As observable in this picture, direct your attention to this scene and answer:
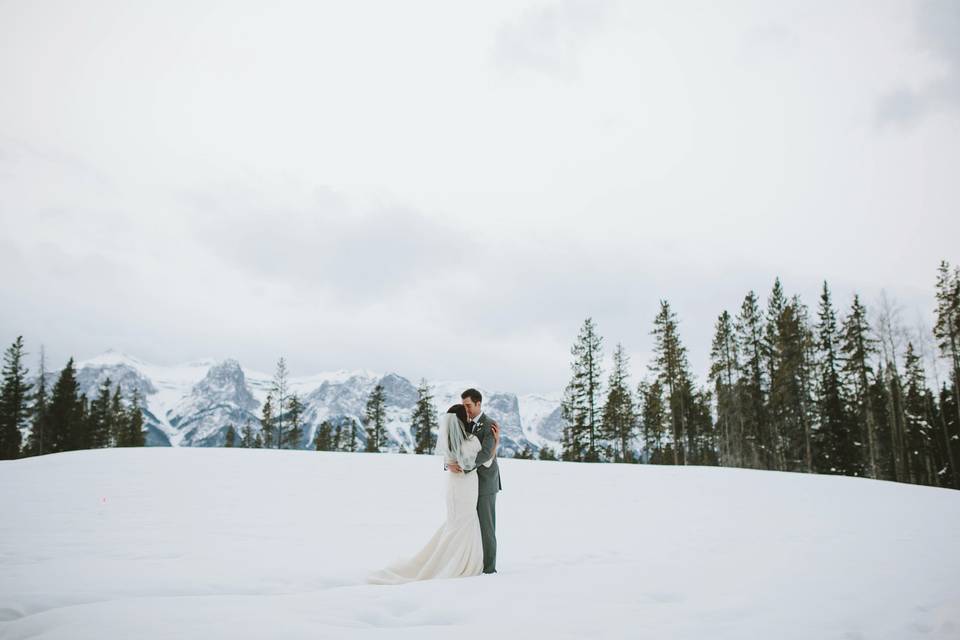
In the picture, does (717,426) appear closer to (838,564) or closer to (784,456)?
(784,456)

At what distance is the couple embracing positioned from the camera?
21.6ft

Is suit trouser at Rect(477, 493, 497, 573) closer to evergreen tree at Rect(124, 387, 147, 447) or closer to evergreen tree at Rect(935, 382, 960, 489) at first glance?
evergreen tree at Rect(935, 382, 960, 489)

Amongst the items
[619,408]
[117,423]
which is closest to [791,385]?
[619,408]

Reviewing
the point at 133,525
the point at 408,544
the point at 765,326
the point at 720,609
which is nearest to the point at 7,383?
the point at 133,525

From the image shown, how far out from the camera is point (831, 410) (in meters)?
35.9

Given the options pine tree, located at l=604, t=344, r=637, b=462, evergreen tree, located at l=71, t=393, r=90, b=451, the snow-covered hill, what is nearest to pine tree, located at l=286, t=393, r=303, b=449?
evergreen tree, located at l=71, t=393, r=90, b=451

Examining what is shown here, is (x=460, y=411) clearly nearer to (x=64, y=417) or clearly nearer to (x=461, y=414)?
(x=461, y=414)

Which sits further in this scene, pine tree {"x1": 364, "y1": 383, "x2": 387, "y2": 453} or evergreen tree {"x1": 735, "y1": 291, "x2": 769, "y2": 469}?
pine tree {"x1": 364, "y1": 383, "x2": 387, "y2": 453}

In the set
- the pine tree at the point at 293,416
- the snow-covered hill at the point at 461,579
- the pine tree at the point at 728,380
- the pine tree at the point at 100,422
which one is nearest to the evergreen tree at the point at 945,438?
the pine tree at the point at 728,380

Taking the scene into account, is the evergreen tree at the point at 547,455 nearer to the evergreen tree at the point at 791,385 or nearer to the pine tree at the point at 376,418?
the pine tree at the point at 376,418

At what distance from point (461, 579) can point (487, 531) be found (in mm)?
918

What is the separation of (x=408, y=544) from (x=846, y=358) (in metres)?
39.2

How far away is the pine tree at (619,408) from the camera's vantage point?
51875 millimetres

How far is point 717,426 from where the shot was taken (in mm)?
49812
